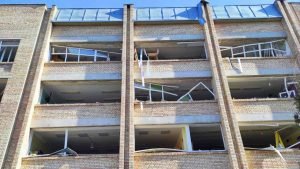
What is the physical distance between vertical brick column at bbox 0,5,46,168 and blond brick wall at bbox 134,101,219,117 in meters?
5.80

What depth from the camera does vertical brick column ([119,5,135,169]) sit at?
44.8 feet

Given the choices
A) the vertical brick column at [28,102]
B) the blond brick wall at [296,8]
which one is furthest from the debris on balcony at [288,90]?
the vertical brick column at [28,102]

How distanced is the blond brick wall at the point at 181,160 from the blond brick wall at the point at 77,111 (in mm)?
2672

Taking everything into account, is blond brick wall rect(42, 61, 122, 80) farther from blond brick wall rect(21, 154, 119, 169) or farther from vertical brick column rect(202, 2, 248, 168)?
vertical brick column rect(202, 2, 248, 168)

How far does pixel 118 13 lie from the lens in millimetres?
19578

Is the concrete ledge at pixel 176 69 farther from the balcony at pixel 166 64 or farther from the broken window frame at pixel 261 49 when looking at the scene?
the broken window frame at pixel 261 49

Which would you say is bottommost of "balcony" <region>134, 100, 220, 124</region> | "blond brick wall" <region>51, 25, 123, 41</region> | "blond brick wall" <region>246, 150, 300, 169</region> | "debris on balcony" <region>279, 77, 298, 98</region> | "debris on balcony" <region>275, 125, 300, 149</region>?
"blond brick wall" <region>246, 150, 300, 169</region>

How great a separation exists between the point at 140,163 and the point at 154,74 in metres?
5.15

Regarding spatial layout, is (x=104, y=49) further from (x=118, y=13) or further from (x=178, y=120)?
(x=178, y=120)

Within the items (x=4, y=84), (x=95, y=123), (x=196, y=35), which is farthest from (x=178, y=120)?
(x=4, y=84)

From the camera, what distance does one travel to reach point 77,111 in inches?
600

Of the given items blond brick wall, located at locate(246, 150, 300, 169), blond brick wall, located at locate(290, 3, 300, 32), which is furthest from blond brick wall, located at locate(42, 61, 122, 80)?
blond brick wall, located at locate(290, 3, 300, 32)

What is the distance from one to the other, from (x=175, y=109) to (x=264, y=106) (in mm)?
4544

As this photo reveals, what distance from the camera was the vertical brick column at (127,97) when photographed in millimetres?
13656
